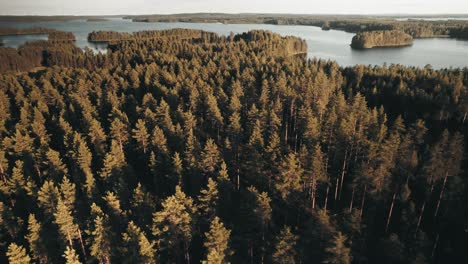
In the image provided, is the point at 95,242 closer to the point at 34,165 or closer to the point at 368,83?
the point at 34,165

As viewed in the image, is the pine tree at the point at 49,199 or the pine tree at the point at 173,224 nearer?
the pine tree at the point at 173,224

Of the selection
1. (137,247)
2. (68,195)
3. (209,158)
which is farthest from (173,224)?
(68,195)

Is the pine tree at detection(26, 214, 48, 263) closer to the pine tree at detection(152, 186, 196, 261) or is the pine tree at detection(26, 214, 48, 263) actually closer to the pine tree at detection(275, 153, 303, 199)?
the pine tree at detection(152, 186, 196, 261)

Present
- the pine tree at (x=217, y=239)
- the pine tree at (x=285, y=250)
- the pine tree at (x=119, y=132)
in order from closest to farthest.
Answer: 1. the pine tree at (x=285, y=250)
2. the pine tree at (x=217, y=239)
3. the pine tree at (x=119, y=132)

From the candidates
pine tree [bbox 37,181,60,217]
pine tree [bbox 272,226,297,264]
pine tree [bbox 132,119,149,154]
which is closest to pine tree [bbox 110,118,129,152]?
pine tree [bbox 132,119,149,154]

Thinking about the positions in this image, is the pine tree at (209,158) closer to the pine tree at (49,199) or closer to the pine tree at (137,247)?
the pine tree at (137,247)

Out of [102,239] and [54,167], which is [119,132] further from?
[102,239]

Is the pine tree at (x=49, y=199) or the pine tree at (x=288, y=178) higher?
the pine tree at (x=288, y=178)

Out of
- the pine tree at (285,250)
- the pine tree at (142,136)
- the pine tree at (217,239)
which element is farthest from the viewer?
the pine tree at (142,136)

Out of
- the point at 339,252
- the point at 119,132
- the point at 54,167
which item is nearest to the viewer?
the point at 339,252

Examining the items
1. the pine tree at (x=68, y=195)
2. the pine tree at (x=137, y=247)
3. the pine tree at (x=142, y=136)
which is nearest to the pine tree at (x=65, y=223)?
the pine tree at (x=68, y=195)

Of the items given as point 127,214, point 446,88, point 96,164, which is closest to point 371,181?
point 127,214
